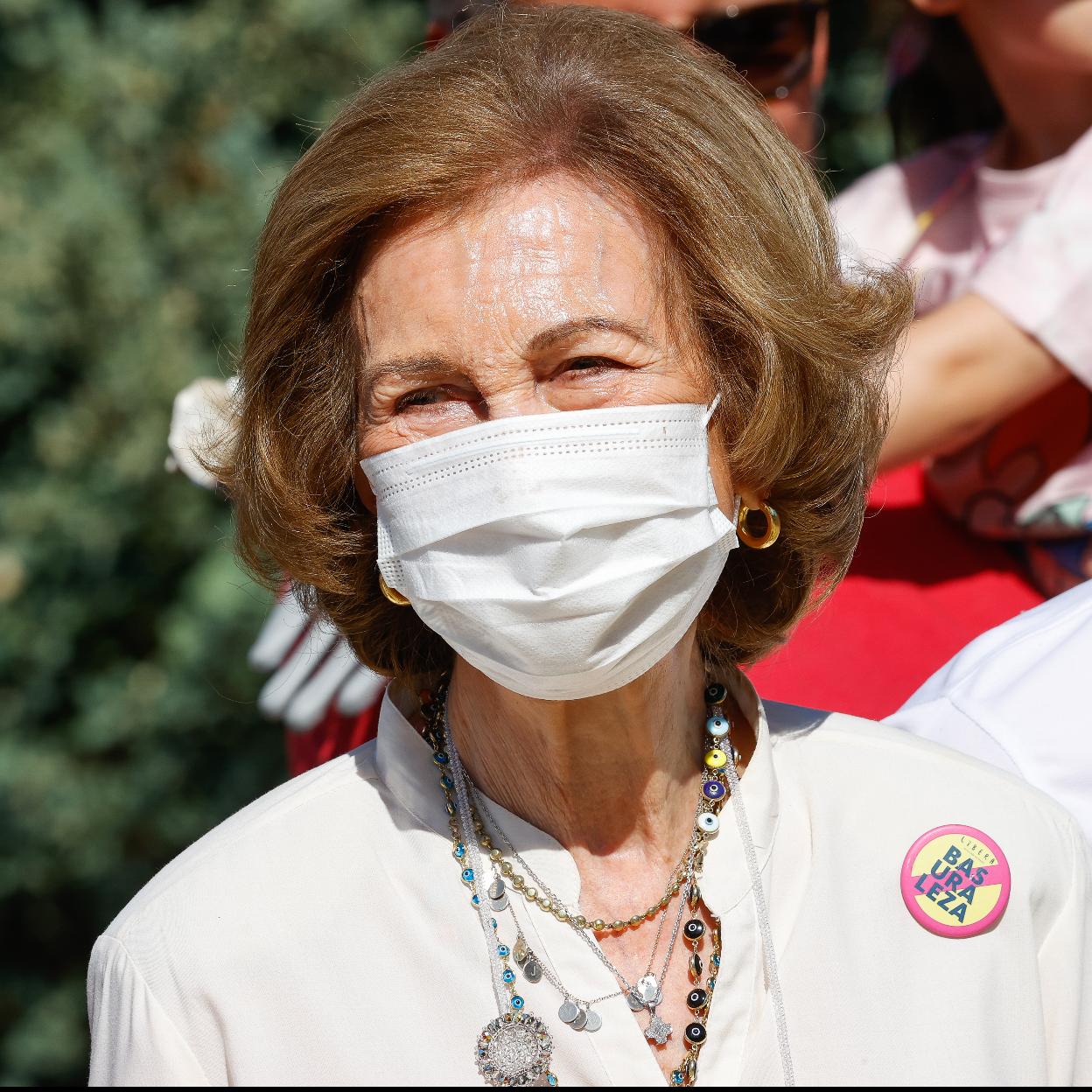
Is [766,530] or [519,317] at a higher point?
[519,317]

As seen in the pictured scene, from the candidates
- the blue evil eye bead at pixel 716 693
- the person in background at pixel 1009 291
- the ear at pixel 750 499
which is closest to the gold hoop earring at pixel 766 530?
the ear at pixel 750 499

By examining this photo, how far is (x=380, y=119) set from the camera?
5.67ft

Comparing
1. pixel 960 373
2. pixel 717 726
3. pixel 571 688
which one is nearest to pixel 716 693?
pixel 717 726

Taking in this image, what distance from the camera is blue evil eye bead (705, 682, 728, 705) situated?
1986 mm

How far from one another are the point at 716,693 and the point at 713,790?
6.1 inches

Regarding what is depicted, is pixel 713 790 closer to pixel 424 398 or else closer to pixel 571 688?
pixel 571 688

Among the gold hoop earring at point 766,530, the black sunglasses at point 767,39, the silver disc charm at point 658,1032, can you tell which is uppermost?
the black sunglasses at point 767,39

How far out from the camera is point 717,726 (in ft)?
6.36

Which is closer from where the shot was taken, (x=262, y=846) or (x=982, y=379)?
(x=262, y=846)

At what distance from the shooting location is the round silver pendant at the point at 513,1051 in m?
1.60

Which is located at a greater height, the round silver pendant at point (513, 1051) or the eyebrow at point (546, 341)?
the eyebrow at point (546, 341)

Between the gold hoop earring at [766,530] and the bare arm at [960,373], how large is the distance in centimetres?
63

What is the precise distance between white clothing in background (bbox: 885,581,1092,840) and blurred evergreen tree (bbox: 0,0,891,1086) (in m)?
2.50

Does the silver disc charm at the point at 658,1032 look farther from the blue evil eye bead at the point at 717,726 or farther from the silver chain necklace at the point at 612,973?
the blue evil eye bead at the point at 717,726
